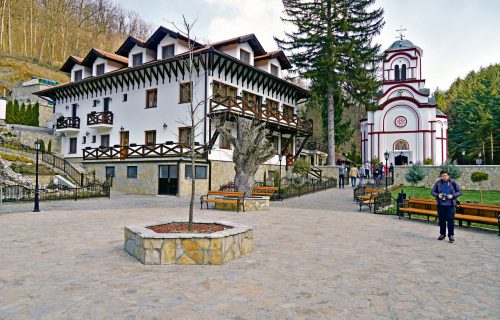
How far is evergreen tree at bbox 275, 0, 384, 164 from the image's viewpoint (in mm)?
30391

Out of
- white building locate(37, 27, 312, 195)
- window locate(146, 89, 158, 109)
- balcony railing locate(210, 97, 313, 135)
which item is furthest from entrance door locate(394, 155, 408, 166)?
window locate(146, 89, 158, 109)

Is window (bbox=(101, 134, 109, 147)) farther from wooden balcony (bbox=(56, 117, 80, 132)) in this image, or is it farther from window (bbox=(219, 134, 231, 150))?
window (bbox=(219, 134, 231, 150))

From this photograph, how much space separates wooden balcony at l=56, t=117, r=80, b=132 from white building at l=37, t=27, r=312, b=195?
84 millimetres

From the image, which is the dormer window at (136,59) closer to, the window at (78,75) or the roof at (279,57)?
the window at (78,75)

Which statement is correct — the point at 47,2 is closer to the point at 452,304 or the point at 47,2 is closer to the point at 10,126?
the point at 10,126

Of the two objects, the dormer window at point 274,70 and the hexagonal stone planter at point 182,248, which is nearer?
the hexagonal stone planter at point 182,248

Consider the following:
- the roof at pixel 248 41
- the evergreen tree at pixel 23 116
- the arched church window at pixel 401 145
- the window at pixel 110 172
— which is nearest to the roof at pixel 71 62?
the evergreen tree at pixel 23 116

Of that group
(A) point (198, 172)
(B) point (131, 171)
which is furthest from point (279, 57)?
(B) point (131, 171)

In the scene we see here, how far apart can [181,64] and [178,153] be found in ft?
21.2

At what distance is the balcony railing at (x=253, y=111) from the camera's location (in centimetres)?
2292

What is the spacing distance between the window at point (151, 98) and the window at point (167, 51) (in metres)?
2.82

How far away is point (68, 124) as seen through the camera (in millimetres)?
30828

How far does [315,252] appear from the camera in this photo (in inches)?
290

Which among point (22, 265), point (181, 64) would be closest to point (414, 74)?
point (181, 64)
